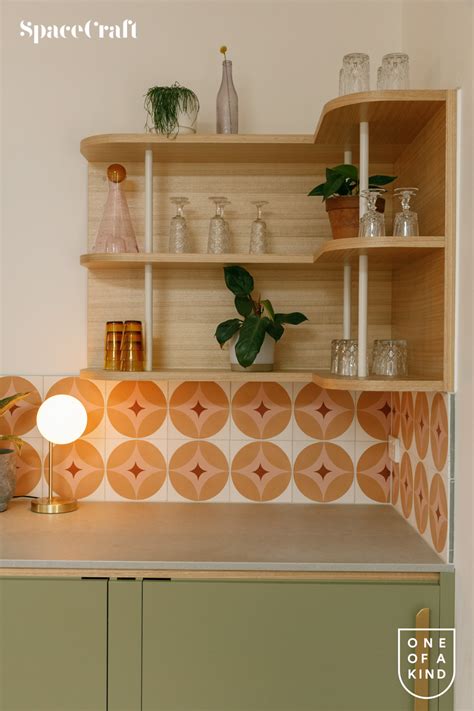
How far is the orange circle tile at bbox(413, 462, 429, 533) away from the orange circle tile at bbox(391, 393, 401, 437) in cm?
27

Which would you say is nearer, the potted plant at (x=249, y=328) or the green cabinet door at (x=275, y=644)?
the green cabinet door at (x=275, y=644)

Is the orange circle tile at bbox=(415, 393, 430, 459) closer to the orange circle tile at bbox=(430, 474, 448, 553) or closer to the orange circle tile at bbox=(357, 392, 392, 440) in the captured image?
the orange circle tile at bbox=(430, 474, 448, 553)

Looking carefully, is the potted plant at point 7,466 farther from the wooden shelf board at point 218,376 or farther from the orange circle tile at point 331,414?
the orange circle tile at point 331,414

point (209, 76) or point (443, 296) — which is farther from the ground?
point (209, 76)

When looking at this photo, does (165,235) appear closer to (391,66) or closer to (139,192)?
(139,192)

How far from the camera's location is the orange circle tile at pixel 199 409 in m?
2.46

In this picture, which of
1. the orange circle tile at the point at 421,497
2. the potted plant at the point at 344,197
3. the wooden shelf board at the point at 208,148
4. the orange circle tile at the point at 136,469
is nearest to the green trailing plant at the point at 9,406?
the orange circle tile at the point at 136,469

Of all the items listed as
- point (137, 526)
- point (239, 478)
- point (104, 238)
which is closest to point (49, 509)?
point (137, 526)

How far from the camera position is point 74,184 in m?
2.46

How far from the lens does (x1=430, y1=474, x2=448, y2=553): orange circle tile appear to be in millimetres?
1824

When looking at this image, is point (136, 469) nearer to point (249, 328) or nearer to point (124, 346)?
point (124, 346)

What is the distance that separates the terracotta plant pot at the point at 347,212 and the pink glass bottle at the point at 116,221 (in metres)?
0.67

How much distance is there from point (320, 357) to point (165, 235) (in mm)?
671

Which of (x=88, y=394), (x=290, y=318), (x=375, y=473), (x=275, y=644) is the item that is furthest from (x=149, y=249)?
(x=275, y=644)
